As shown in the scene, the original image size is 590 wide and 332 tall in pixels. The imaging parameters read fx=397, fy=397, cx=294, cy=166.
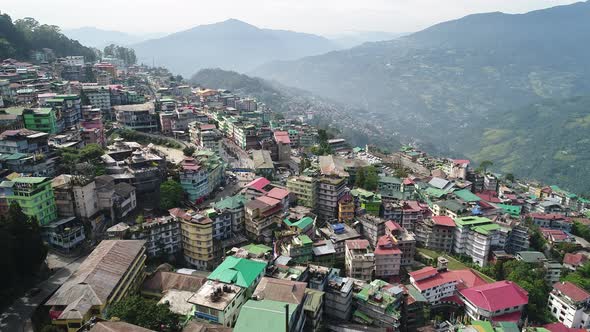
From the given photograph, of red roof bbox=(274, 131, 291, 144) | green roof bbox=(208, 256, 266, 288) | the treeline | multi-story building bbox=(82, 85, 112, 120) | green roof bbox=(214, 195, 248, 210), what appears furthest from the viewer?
the treeline

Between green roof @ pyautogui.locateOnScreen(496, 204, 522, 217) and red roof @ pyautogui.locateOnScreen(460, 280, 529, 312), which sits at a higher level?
red roof @ pyautogui.locateOnScreen(460, 280, 529, 312)

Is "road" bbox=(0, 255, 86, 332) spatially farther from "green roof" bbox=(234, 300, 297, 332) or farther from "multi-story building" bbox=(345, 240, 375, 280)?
"multi-story building" bbox=(345, 240, 375, 280)

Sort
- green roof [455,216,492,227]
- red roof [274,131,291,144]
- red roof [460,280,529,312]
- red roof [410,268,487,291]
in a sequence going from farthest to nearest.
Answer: red roof [274,131,291,144], green roof [455,216,492,227], red roof [410,268,487,291], red roof [460,280,529,312]

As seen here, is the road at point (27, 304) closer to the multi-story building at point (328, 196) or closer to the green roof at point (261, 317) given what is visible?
the green roof at point (261, 317)

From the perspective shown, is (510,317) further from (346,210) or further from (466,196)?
(466,196)

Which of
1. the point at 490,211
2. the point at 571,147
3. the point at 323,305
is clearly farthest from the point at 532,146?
the point at 323,305

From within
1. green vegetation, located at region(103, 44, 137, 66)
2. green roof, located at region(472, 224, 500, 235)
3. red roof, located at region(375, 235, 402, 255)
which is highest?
green vegetation, located at region(103, 44, 137, 66)

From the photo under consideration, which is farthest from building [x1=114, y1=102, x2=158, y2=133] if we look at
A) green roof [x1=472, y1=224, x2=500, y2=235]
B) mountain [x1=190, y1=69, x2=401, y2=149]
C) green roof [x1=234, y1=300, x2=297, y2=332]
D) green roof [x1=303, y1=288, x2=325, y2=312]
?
mountain [x1=190, y1=69, x2=401, y2=149]
